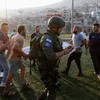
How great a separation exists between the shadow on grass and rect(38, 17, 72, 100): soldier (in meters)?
Answer: 2.31

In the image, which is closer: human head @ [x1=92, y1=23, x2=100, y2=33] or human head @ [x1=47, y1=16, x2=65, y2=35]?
human head @ [x1=47, y1=16, x2=65, y2=35]

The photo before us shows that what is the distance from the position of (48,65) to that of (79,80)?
4.46 metres

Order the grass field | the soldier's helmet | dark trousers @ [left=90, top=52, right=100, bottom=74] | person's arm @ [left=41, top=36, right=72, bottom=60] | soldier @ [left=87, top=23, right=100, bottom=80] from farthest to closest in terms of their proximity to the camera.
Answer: dark trousers @ [left=90, top=52, right=100, bottom=74] → soldier @ [left=87, top=23, right=100, bottom=80] → the grass field → the soldier's helmet → person's arm @ [left=41, top=36, right=72, bottom=60]

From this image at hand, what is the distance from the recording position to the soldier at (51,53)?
4730 millimetres

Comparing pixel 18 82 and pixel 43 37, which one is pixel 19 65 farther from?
pixel 43 37

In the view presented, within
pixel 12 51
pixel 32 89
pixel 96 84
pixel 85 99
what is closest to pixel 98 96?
pixel 85 99

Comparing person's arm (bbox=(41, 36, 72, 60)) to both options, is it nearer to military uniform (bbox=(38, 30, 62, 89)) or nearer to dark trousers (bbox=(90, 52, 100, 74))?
military uniform (bbox=(38, 30, 62, 89))

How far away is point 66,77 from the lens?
973 cm

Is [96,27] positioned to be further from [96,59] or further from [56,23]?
[56,23]

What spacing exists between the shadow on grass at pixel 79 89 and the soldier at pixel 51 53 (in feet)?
7.59

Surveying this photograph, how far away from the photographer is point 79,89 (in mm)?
8141

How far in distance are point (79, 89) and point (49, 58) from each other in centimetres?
363

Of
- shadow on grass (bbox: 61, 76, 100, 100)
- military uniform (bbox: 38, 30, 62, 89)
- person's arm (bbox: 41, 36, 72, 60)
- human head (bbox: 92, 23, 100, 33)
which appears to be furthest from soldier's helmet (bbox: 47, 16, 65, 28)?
human head (bbox: 92, 23, 100, 33)

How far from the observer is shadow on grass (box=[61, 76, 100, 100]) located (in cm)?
739
